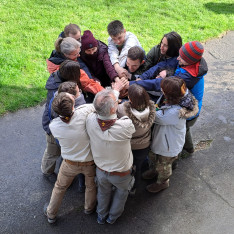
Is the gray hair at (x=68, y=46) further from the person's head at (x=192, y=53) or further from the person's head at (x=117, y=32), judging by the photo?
the person's head at (x=192, y=53)

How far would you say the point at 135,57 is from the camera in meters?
3.53

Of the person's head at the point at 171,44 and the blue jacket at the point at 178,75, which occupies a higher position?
the person's head at the point at 171,44

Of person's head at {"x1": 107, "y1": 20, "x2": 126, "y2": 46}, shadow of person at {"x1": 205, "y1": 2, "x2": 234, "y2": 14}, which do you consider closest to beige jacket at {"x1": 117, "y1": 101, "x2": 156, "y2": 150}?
person's head at {"x1": 107, "y1": 20, "x2": 126, "y2": 46}

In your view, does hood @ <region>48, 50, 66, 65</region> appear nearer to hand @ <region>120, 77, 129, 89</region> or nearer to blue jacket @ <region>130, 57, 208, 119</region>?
hand @ <region>120, 77, 129, 89</region>

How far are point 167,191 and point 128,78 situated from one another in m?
1.63

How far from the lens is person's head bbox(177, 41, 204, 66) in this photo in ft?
10.5

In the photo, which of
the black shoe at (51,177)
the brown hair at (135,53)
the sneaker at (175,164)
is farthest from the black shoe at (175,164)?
the black shoe at (51,177)

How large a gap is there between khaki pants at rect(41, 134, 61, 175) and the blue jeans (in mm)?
831

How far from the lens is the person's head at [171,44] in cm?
354

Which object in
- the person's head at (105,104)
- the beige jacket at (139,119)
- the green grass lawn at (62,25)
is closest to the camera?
the person's head at (105,104)

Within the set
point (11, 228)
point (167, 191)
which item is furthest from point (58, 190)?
point (167, 191)

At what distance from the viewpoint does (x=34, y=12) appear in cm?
765

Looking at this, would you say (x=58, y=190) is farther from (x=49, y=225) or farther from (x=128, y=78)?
(x=128, y=78)

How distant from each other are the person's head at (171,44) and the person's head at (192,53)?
0.32 meters
